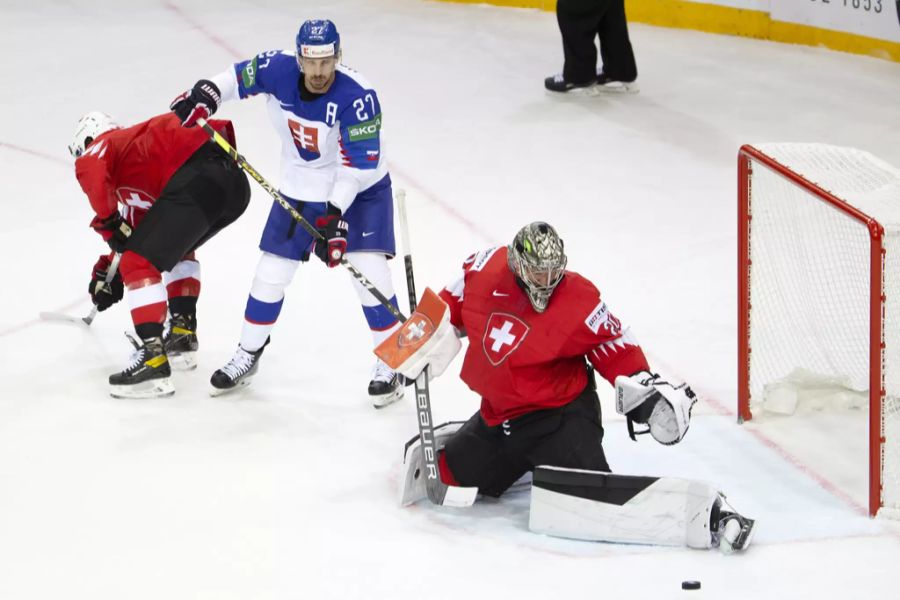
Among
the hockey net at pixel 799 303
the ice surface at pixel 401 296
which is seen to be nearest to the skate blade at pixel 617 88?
the ice surface at pixel 401 296

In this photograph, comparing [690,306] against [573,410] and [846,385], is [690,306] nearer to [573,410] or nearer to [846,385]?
[846,385]

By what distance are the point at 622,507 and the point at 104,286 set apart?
2.10 meters

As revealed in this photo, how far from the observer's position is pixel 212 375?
463 centimetres

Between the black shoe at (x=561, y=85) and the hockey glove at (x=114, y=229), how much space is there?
346 centimetres

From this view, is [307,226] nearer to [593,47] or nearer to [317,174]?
[317,174]

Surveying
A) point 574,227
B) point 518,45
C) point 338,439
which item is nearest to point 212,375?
point 338,439

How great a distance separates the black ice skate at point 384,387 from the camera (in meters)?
4.48

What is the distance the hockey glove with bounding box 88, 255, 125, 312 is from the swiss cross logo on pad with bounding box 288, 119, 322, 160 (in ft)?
2.78

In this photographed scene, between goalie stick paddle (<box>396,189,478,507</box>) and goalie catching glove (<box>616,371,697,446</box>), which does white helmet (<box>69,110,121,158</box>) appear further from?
goalie catching glove (<box>616,371,697,446</box>)

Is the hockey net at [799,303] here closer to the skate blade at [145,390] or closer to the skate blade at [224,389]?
the skate blade at [224,389]

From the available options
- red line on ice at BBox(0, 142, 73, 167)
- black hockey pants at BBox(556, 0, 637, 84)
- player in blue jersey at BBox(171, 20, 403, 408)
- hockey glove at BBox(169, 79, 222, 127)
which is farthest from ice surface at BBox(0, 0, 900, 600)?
hockey glove at BBox(169, 79, 222, 127)

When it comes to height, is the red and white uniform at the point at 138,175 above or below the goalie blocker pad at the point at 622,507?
above

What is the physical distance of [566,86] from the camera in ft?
24.5

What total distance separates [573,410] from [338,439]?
34.4 inches
